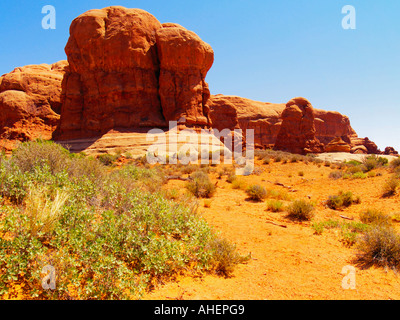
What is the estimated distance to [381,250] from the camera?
3.88m

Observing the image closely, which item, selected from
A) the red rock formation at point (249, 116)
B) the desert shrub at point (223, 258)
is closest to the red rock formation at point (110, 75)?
the red rock formation at point (249, 116)

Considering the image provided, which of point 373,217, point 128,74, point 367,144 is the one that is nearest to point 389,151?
point 367,144

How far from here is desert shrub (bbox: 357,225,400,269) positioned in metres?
3.80

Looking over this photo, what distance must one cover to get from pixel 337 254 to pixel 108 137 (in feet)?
64.8

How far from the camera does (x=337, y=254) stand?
4.35 metres

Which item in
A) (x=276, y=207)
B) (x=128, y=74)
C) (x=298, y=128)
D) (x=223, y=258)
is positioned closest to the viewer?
(x=223, y=258)

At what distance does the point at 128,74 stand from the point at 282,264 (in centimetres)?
2290

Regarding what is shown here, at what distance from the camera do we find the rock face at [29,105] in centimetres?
2612

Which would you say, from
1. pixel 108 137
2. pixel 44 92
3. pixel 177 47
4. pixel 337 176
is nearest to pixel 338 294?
pixel 337 176

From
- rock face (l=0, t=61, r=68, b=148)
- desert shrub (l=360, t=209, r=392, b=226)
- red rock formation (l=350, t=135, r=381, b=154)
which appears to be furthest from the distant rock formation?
red rock formation (l=350, t=135, r=381, b=154)

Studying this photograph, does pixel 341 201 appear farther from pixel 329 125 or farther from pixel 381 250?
pixel 329 125

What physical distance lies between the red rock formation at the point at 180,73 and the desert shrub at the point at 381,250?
64.3 feet

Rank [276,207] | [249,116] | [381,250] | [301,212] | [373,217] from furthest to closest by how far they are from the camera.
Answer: [249,116]
[276,207]
[301,212]
[373,217]
[381,250]

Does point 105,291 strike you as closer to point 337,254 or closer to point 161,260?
point 161,260
